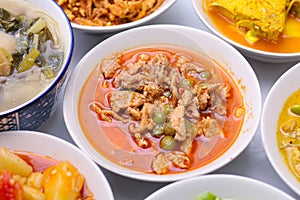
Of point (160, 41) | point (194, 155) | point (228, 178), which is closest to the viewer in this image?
point (228, 178)

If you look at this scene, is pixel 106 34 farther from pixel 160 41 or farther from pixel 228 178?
pixel 228 178

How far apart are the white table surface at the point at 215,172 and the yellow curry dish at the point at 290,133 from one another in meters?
0.11

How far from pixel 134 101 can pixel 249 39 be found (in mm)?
685

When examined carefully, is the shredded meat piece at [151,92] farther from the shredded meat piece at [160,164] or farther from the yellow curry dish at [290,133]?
the yellow curry dish at [290,133]

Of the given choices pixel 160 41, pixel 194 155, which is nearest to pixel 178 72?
pixel 160 41

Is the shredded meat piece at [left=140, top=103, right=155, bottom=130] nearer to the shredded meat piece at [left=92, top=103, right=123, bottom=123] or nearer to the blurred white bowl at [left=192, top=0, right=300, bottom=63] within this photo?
the shredded meat piece at [left=92, top=103, right=123, bottom=123]

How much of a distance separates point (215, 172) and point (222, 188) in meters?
0.17

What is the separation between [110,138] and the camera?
2016 mm

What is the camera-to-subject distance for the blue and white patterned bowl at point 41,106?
1.89m

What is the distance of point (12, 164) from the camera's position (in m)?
1.77

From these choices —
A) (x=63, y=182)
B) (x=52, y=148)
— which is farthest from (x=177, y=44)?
(x=63, y=182)

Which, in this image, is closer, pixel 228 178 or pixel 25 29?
pixel 228 178

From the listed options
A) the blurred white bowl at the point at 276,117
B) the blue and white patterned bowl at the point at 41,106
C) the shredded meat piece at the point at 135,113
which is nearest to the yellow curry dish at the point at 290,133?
the blurred white bowl at the point at 276,117

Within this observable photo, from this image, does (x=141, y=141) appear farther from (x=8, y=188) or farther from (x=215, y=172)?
(x=8, y=188)
